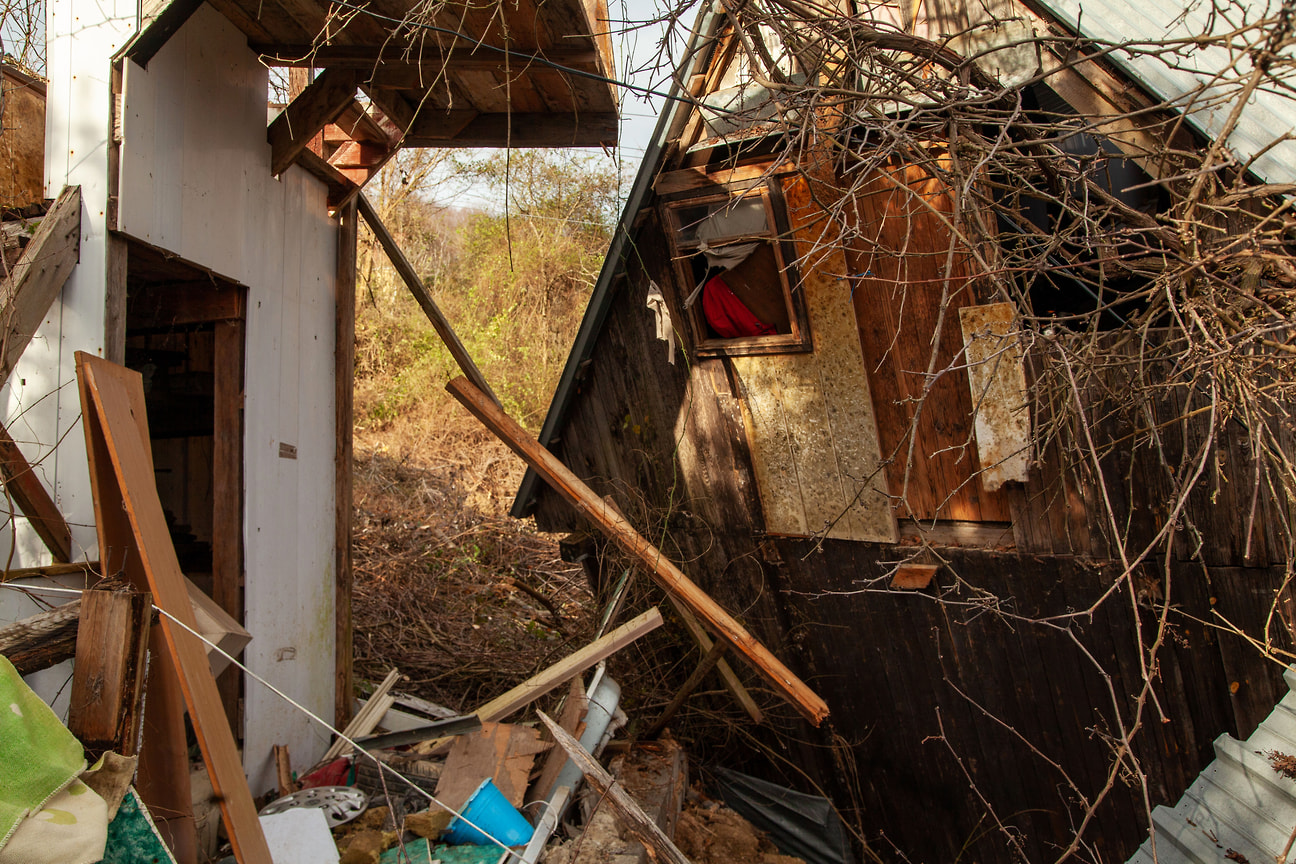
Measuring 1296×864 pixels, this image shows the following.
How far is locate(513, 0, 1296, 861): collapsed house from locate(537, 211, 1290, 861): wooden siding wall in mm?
22

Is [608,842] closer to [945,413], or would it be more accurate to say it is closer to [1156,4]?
[945,413]

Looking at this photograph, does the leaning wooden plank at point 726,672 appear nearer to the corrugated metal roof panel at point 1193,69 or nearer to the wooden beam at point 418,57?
the wooden beam at point 418,57

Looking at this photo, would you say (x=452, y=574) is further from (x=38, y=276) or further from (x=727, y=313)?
(x=38, y=276)

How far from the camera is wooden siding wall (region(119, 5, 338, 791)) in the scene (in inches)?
166

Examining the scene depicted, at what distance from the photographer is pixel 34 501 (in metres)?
3.58

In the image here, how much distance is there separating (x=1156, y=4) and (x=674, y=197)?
3.08 metres

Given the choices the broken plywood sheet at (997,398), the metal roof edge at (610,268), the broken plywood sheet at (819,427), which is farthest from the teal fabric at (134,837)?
the broken plywood sheet at (997,398)

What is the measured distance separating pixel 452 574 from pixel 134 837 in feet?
25.4

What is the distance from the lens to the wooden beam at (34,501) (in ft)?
11.5

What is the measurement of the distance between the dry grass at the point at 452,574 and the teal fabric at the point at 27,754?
478 centimetres

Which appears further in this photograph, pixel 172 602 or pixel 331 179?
pixel 331 179

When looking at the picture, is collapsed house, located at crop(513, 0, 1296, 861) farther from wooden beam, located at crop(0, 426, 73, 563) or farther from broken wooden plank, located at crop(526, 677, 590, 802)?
wooden beam, located at crop(0, 426, 73, 563)

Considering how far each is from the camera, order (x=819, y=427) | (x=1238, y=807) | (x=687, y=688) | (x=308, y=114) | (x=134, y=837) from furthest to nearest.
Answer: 1. (x=687, y=688)
2. (x=819, y=427)
3. (x=308, y=114)
4. (x=1238, y=807)
5. (x=134, y=837)

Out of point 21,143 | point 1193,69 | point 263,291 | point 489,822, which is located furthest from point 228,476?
point 1193,69
